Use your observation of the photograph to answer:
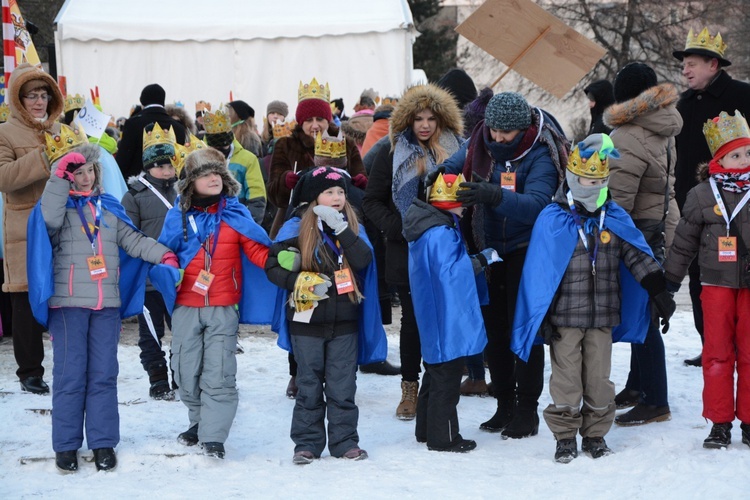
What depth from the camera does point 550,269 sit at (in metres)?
5.14

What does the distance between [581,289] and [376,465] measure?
151 centimetres

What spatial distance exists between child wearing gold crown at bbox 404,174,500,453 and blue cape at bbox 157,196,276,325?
2.97 feet

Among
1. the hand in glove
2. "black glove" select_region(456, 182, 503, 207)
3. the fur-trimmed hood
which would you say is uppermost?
the fur-trimmed hood

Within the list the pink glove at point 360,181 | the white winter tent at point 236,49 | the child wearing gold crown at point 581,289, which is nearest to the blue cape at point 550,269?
the child wearing gold crown at point 581,289

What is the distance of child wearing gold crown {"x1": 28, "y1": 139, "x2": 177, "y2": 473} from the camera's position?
16.6ft

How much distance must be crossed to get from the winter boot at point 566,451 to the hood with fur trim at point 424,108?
2181mm

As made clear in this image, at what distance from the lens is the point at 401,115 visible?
603 cm

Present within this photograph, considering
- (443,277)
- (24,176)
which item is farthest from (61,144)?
(443,277)

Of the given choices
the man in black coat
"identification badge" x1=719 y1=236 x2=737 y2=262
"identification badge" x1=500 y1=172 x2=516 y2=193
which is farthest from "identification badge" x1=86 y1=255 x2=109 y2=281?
"identification badge" x1=719 y1=236 x2=737 y2=262

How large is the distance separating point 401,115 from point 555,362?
1.91 m

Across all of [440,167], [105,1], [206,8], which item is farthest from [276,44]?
[440,167]

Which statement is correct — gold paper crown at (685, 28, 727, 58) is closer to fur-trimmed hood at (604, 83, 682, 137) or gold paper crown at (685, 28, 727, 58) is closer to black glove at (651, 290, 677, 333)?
fur-trimmed hood at (604, 83, 682, 137)

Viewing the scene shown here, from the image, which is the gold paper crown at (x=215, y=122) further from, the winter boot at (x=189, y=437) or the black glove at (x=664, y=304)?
the black glove at (x=664, y=304)

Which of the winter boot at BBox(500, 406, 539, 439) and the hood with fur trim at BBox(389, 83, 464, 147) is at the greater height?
the hood with fur trim at BBox(389, 83, 464, 147)
